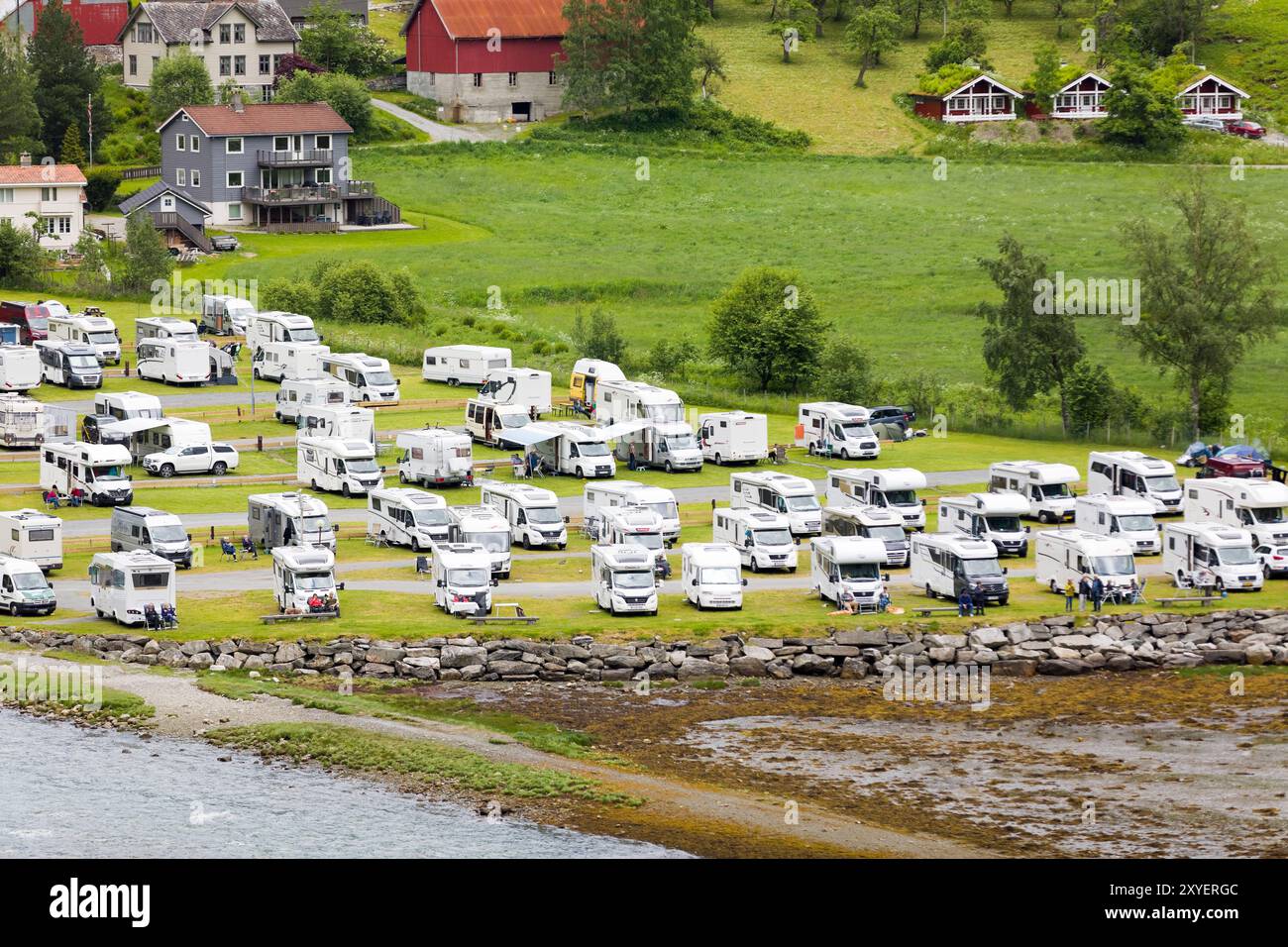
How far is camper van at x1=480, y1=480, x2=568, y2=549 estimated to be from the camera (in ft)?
217

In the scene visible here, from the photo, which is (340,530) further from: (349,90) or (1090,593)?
(349,90)

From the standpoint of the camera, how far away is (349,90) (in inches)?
5738

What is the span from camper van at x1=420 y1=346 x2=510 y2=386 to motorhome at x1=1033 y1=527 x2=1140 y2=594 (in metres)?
35.0

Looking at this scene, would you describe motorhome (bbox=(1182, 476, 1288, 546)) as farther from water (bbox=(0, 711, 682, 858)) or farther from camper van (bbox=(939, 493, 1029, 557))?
water (bbox=(0, 711, 682, 858))

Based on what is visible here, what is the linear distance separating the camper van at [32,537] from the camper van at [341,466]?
12.7m

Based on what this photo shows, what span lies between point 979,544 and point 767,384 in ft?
112

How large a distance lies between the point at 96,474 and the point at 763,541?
22505mm

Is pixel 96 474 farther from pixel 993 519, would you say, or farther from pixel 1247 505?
pixel 1247 505

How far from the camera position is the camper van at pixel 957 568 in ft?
195

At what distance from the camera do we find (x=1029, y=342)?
280 ft

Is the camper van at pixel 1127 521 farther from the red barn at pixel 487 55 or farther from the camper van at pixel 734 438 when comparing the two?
the red barn at pixel 487 55

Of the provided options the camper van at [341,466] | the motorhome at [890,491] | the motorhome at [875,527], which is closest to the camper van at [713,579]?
the motorhome at [875,527]

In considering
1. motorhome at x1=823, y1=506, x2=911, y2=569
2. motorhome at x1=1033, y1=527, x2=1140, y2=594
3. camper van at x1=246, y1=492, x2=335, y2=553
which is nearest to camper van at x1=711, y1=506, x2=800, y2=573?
motorhome at x1=823, y1=506, x2=911, y2=569

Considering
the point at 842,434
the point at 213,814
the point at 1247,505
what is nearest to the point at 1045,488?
the point at 1247,505
